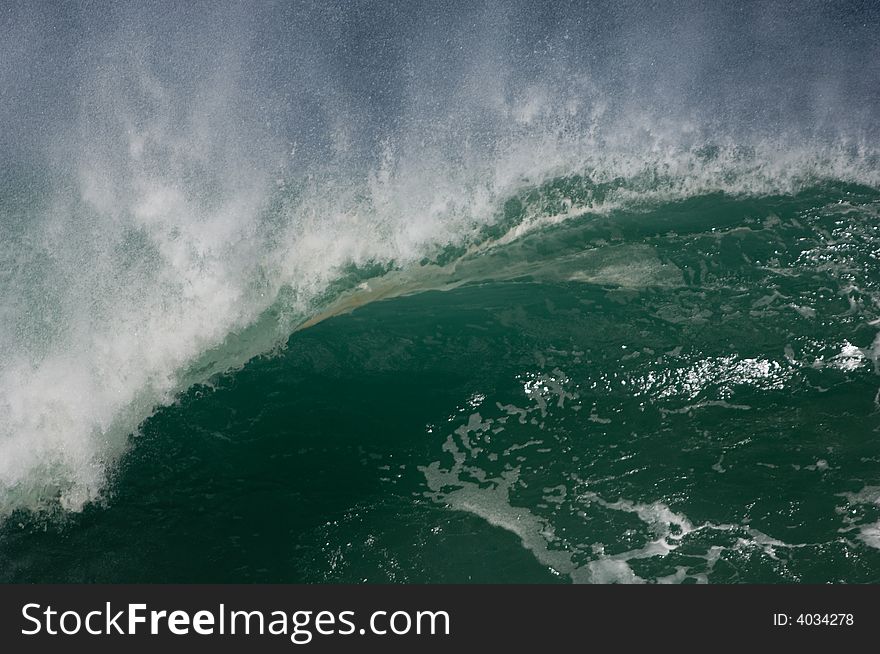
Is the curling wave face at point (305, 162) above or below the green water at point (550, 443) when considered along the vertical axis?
above

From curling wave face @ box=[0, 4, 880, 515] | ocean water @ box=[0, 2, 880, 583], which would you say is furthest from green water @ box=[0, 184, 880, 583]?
curling wave face @ box=[0, 4, 880, 515]

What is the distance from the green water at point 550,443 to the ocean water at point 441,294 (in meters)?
0.03

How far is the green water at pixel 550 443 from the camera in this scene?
308 inches

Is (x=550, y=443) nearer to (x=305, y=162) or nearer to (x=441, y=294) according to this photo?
(x=441, y=294)

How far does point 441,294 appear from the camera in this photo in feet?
27.3

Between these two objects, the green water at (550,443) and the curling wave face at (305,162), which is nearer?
the green water at (550,443)

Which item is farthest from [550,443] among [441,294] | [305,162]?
[305,162]

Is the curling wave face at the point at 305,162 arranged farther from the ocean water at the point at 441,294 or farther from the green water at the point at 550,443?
the green water at the point at 550,443

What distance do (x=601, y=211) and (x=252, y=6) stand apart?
494 centimetres

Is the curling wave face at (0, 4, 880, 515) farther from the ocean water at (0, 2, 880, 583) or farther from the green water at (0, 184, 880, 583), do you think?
the green water at (0, 184, 880, 583)

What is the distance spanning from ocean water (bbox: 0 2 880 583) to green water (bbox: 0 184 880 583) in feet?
0.11

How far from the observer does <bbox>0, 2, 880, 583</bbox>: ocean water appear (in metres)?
7.86

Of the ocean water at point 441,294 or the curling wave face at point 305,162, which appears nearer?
the ocean water at point 441,294

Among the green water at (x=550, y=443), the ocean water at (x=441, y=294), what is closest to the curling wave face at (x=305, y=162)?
the ocean water at (x=441, y=294)
